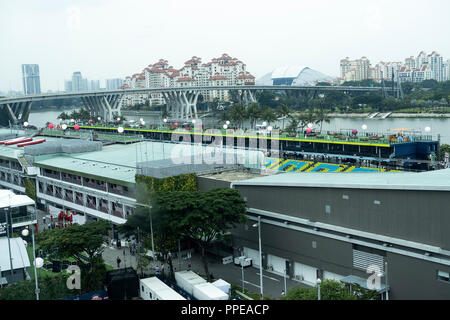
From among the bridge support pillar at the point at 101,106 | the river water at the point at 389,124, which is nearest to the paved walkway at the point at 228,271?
the river water at the point at 389,124

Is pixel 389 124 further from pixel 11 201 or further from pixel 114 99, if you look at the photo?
pixel 11 201

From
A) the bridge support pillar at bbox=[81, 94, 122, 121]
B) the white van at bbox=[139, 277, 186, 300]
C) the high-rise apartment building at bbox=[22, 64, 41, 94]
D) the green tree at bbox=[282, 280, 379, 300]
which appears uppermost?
the high-rise apartment building at bbox=[22, 64, 41, 94]

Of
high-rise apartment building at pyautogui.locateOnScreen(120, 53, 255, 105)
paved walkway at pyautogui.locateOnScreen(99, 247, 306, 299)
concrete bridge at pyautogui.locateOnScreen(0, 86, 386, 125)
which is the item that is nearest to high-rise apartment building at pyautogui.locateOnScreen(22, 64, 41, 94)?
concrete bridge at pyautogui.locateOnScreen(0, 86, 386, 125)

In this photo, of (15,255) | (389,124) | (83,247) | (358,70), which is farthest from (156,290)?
(358,70)

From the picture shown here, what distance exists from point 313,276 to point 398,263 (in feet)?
6.14

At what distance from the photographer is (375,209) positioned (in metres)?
8.01

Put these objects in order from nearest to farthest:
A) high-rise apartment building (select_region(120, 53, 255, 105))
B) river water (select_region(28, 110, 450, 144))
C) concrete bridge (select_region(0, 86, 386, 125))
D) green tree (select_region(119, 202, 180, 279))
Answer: green tree (select_region(119, 202, 180, 279)), river water (select_region(28, 110, 450, 144)), concrete bridge (select_region(0, 86, 386, 125)), high-rise apartment building (select_region(120, 53, 255, 105))

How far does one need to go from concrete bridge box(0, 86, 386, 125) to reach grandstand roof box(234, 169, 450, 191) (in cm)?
3577

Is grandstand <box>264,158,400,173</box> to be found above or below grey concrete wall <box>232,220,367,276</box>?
above

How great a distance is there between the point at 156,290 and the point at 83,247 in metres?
1.85

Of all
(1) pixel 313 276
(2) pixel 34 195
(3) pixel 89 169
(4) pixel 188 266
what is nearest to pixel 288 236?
(1) pixel 313 276

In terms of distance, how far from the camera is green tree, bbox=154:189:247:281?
29.2 feet

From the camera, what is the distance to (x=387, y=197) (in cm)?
780

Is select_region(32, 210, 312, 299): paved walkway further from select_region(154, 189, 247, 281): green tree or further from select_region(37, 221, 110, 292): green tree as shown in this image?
select_region(37, 221, 110, 292): green tree
